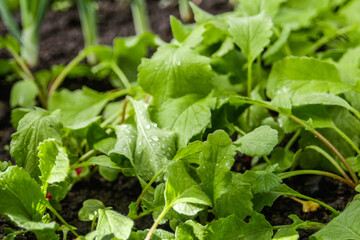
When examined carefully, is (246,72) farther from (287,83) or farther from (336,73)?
(336,73)

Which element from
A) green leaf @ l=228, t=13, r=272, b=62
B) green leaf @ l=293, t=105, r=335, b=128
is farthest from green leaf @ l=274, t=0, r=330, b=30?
green leaf @ l=293, t=105, r=335, b=128

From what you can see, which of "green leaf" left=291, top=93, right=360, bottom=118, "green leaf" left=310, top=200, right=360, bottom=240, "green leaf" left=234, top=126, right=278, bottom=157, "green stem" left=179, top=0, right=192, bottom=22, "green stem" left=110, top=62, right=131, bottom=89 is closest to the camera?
"green leaf" left=310, top=200, right=360, bottom=240

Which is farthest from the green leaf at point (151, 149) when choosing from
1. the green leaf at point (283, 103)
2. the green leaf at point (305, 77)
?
the green leaf at point (305, 77)

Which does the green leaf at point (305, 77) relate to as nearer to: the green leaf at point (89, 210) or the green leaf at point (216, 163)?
the green leaf at point (216, 163)

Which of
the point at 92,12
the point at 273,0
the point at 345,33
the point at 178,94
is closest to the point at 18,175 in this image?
the point at 178,94

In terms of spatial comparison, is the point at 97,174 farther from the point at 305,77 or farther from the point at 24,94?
the point at 305,77

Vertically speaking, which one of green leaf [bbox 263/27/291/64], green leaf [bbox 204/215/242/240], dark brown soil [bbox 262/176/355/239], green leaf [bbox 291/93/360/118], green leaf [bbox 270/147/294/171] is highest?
green leaf [bbox 263/27/291/64]

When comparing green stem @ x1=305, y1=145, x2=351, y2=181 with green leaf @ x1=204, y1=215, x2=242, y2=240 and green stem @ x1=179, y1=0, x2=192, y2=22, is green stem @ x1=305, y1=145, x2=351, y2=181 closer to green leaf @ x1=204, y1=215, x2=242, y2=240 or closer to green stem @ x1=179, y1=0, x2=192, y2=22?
green leaf @ x1=204, y1=215, x2=242, y2=240
